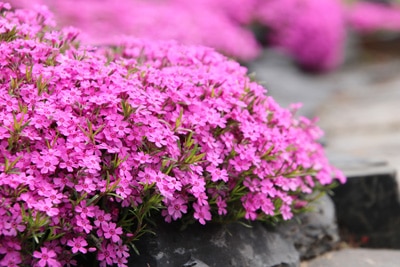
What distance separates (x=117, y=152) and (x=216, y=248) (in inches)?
28.7

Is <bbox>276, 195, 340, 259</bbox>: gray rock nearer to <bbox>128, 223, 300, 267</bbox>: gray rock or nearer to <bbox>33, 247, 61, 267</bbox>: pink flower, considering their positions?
<bbox>128, 223, 300, 267</bbox>: gray rock

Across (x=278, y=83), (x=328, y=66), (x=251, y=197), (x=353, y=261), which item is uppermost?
(x=328, y=66)

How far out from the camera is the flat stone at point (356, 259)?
3.32 meters

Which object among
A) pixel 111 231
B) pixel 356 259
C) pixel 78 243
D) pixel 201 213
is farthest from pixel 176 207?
pixel 356 259

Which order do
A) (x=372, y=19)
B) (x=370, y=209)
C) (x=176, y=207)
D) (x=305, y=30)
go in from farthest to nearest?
(x=372, y=19) → (x=305, y=30) → (x=370, y=209) → (x=176, y=207)

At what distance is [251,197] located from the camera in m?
2.85

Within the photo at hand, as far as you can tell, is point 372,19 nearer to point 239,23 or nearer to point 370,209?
point 239,23

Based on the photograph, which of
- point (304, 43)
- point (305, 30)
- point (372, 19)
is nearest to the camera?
point (304, 43)

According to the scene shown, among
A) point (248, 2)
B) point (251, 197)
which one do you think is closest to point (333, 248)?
point (251, 197)

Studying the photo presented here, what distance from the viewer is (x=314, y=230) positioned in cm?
337

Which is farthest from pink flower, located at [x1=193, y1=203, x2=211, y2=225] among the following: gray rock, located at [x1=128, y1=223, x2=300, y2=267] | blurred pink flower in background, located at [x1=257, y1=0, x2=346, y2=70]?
blurred pink flower in background, located at [x1=257, y1=0, x2=346, y2=70]

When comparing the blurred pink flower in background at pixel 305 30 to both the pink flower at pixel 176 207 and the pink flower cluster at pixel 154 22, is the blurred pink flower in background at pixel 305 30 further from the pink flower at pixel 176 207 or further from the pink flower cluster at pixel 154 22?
the pink flower at pixel 176 207

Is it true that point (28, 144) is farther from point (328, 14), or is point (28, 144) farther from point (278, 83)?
point (328, 14)

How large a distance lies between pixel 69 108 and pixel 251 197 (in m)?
1.01
